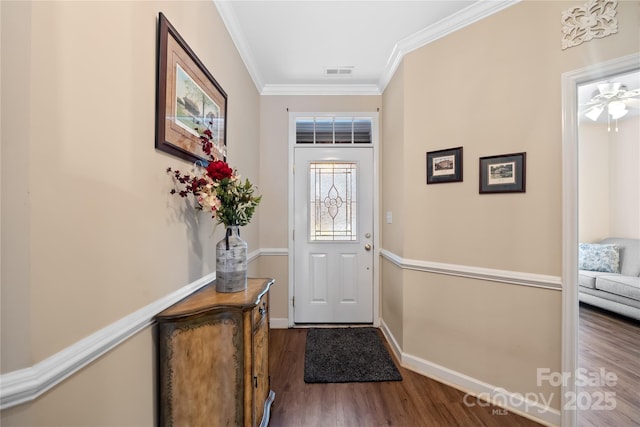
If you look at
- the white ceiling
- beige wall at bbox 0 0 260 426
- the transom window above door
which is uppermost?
the white ceiling

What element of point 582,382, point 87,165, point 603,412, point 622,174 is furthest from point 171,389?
point 622,174

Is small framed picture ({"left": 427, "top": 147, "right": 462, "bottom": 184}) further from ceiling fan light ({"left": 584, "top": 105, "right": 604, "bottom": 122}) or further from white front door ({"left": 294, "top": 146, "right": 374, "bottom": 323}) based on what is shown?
ceiling fan light ({"left": 584, "top": 105, "right": 604, "bottom": 122})

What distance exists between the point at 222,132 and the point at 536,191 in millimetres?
2140

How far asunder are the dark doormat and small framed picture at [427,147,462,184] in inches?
63.4

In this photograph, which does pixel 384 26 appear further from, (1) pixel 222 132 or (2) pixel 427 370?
(2) pixel 427 370

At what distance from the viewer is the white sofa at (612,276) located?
113 inches

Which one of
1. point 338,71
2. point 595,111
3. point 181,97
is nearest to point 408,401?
point 181,97

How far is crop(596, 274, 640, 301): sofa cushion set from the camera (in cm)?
281

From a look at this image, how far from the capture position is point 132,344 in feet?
3.11

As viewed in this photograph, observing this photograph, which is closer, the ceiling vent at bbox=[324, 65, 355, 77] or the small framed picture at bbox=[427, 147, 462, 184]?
the small framed picture at bbox=[427, 147, 462, 184]

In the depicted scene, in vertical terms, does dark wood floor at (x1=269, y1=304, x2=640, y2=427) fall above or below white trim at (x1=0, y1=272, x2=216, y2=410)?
below

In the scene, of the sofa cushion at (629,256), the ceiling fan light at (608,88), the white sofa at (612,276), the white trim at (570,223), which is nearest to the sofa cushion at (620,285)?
the white sofa at (612,276)

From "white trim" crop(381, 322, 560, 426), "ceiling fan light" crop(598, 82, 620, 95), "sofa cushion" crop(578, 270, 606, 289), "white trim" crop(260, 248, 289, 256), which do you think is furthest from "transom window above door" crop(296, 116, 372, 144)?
"sofa cushion" crop(578, 270, 606, 289)

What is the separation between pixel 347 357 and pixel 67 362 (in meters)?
2.02
